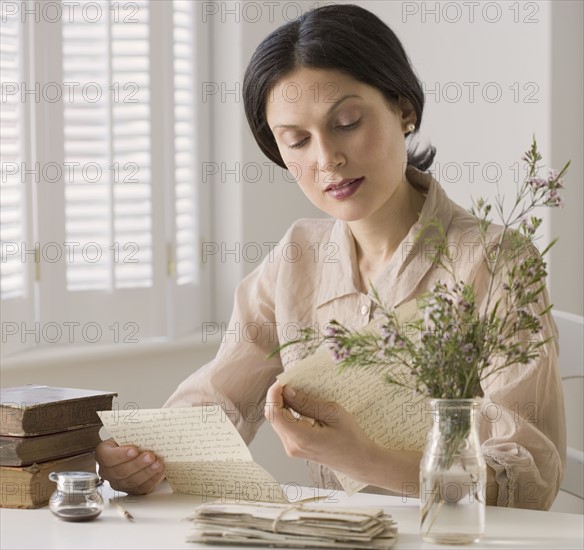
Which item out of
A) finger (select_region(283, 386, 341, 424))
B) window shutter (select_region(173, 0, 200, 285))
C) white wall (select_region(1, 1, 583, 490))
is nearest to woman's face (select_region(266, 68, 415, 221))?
finger (select_region(283, 386, 341, 424))

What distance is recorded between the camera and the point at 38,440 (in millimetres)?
1479

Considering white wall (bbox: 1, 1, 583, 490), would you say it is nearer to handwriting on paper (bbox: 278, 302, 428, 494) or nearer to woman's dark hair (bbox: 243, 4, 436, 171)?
woman's dark hair (bbox: 243, 4, 436, 171)

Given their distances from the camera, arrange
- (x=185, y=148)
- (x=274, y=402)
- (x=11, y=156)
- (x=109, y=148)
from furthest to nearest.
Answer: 1. (x=185, y=148)
2. (x=109, y=148)
3. (x=11, y=156)
4. (x=274, y=402)

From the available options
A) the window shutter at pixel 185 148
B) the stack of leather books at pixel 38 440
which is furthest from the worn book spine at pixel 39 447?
the window shutter at pixel 185 148

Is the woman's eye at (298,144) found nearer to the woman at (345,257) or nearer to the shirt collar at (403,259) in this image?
the woman at (345,257)

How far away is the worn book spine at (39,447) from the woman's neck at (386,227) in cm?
57

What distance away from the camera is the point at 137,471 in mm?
1528

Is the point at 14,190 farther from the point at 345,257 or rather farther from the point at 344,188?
the point at 344,188

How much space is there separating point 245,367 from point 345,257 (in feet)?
0.89

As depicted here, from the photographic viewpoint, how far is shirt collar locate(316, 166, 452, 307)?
1.74 m

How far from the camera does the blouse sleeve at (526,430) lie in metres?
1.45

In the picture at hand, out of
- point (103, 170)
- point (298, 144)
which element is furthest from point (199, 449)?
point (103, 170)

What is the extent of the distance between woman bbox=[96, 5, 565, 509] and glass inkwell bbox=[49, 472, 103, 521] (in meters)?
0.14

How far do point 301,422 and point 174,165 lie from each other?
1.67m
